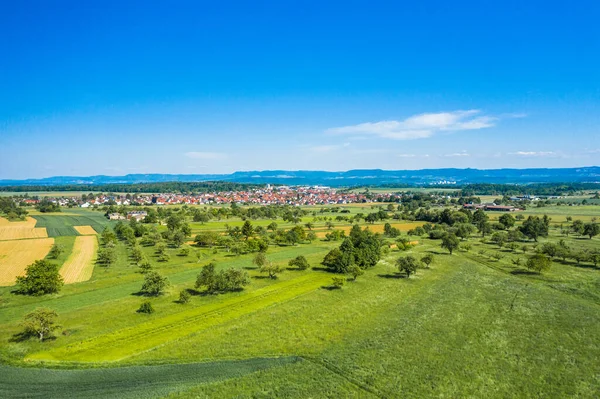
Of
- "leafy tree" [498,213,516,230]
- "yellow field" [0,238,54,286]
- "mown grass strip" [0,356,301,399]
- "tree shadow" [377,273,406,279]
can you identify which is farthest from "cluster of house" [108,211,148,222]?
"leafy tree" [498,213,516,230]

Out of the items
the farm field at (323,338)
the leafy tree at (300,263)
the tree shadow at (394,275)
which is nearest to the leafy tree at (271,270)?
the farm field at (323,338)

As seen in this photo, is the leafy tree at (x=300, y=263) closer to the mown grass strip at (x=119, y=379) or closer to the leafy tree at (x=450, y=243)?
the mown grass strip at (x=119, y=379)

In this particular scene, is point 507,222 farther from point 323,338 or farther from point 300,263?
point 323,338

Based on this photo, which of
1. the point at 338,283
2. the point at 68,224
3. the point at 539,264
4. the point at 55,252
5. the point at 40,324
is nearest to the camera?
the point at 40,324

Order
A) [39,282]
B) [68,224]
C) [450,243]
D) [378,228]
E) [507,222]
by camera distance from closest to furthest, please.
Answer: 1. [39,282]
2. [450,243]
3. [507,222]
4. [378,228]
5. [68,224]

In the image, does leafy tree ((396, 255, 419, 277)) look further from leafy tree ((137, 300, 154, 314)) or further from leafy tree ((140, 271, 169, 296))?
leafy tree ((137, 300, 154, 314))

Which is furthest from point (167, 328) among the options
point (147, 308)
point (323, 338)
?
point (323, 338)
